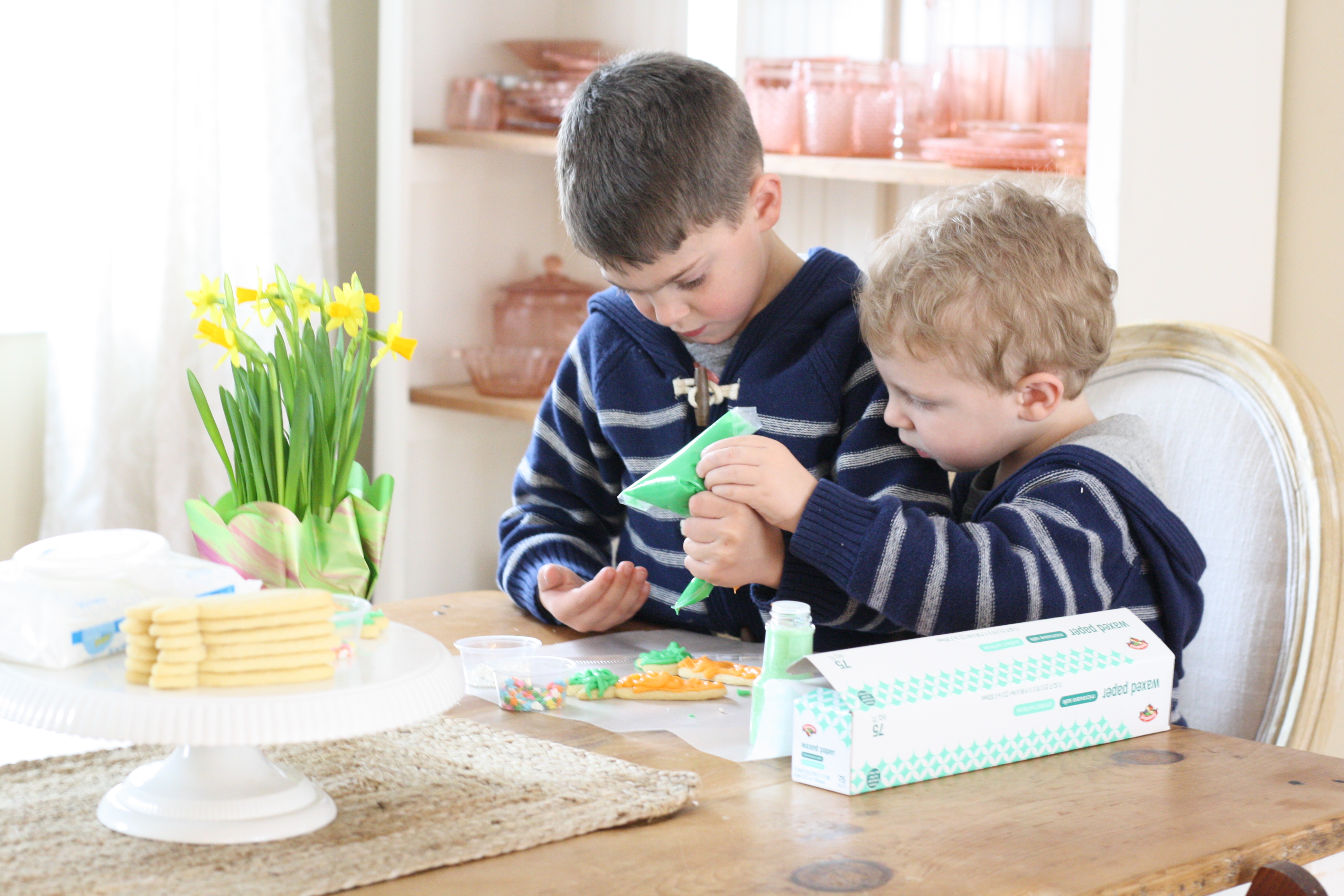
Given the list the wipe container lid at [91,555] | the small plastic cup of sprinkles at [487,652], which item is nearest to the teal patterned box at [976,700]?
the small plastic cup of sprinkles at [487,652]

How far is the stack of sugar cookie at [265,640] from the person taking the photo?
0.74m

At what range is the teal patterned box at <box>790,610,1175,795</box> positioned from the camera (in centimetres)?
86

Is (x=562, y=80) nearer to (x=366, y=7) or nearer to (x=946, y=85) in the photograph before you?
(x=366, y=7)

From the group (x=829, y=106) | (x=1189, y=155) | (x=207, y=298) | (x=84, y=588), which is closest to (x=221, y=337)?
(x=207, y=298)

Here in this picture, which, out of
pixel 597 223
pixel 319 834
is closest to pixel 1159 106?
pixel 597 223

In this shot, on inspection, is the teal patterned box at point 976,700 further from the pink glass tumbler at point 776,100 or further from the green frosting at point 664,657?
the pink glass tumbler at point 776,100

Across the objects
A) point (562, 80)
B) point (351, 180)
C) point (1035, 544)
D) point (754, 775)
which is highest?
point (562, 80)

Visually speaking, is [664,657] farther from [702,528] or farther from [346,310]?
[346,310]

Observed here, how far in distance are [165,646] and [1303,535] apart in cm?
94

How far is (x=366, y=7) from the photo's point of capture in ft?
9.28

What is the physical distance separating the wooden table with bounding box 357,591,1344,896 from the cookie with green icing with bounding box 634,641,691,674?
0.16m

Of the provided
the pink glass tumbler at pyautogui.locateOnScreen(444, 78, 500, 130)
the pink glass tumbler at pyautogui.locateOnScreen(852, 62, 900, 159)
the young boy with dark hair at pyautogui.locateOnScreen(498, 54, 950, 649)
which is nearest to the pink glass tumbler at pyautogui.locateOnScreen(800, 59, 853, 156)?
the pink glass tumbler at pyautogui.locateOnScreen(852, 62, 900, 159)

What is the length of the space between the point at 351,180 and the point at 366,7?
1.14 ft

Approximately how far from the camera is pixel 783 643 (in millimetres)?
946
